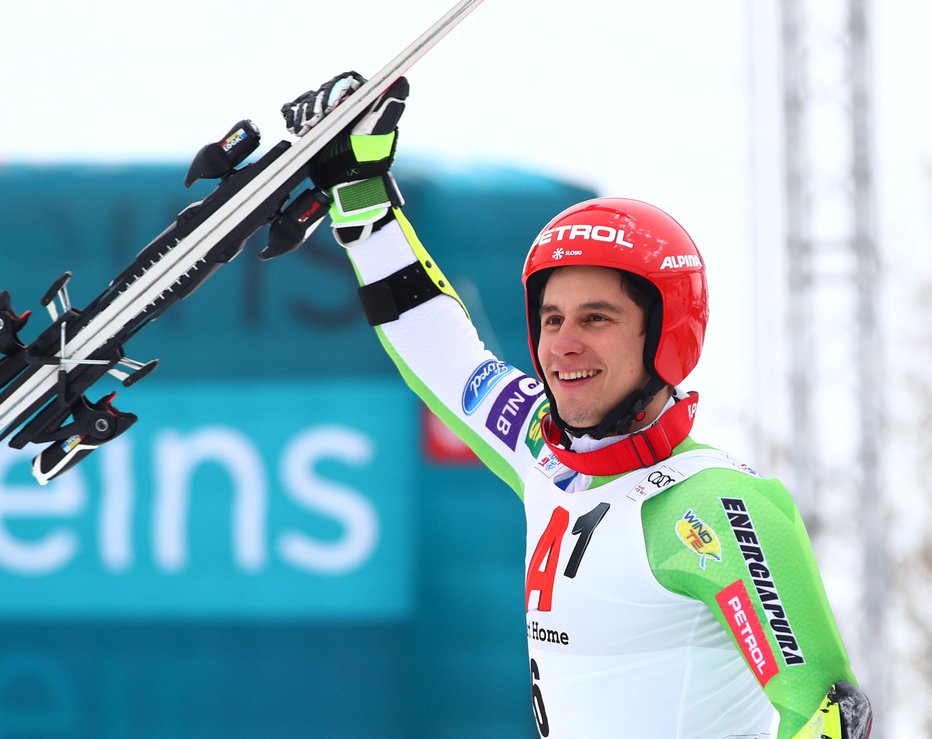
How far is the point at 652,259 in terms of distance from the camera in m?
2.70

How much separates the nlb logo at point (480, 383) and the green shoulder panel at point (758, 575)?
27.4 inches

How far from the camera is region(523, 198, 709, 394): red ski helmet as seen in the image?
2.70 m

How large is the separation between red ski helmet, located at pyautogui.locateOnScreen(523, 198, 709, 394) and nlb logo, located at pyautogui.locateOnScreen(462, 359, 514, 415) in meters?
0.41

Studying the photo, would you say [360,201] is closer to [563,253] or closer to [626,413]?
[563,253]

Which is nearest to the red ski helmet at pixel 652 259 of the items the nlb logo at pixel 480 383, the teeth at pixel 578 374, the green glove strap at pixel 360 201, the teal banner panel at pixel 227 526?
the teeth at pixel 578 374

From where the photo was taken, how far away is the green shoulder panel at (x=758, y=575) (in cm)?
228

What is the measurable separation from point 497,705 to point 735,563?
478 cm

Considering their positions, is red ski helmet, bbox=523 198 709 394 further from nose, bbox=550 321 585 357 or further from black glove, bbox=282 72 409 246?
black glove, bbox=282 72 409 246

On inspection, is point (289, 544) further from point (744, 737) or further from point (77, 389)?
point (744, 737)

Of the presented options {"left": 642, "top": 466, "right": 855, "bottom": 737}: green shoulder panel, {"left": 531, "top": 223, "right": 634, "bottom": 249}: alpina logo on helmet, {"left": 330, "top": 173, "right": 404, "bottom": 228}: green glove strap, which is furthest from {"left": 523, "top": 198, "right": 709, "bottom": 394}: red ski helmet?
{"left": 330, "top": 173, "right": 404, "bottom": 228}: green glove strap

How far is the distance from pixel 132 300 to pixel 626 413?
3.72ft

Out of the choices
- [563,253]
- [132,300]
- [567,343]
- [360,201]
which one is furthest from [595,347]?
[132,300]

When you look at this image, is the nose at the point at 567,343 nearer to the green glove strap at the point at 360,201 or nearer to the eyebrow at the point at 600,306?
the eyebrow at the point at 600,306

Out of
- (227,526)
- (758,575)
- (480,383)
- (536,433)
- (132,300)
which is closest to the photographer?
(758,575)
